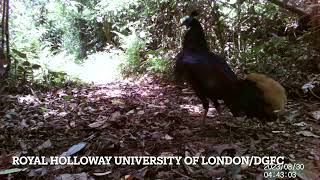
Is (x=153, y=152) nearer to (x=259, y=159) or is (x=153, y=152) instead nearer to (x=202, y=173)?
(x=202, y=173)

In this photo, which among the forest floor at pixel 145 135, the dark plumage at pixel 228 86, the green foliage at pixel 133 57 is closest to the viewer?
the forest floor at pixel 145 135

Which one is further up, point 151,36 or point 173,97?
point 151,36

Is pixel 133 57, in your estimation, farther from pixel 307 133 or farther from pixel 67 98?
pixel 307 133

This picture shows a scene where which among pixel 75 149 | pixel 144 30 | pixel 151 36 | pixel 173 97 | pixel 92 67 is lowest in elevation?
pixel 75 149

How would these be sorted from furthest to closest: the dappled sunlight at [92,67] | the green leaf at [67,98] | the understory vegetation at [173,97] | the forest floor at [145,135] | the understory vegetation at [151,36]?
the dappled sunlight at [92,67] < the understory vegetation at [151,36] < the green leaf at [67,98] < the understory vegetation at [173,97] < the forest floor at [145,135]

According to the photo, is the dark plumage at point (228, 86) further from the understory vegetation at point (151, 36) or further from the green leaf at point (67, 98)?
the green leaf at point (67, 98)

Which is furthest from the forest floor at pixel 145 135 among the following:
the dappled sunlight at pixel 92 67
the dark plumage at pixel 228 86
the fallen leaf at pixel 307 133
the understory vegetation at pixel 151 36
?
the dappled sunlight at pixel 92 67

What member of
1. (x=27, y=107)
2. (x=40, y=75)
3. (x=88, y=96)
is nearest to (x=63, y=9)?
(x=40, y=75)

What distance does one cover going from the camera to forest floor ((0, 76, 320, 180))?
8.79 ft

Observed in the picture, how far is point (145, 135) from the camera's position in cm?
339

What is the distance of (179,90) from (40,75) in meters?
2.23

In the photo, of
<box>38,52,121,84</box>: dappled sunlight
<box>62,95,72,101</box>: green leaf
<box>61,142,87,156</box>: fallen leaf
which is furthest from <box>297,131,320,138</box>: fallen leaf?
<box>38,52,121,84</box>: dappled sunlight

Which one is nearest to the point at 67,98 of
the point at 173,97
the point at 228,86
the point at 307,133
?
Result: the point at 173,97

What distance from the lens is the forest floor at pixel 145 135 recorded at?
2.68 meters
